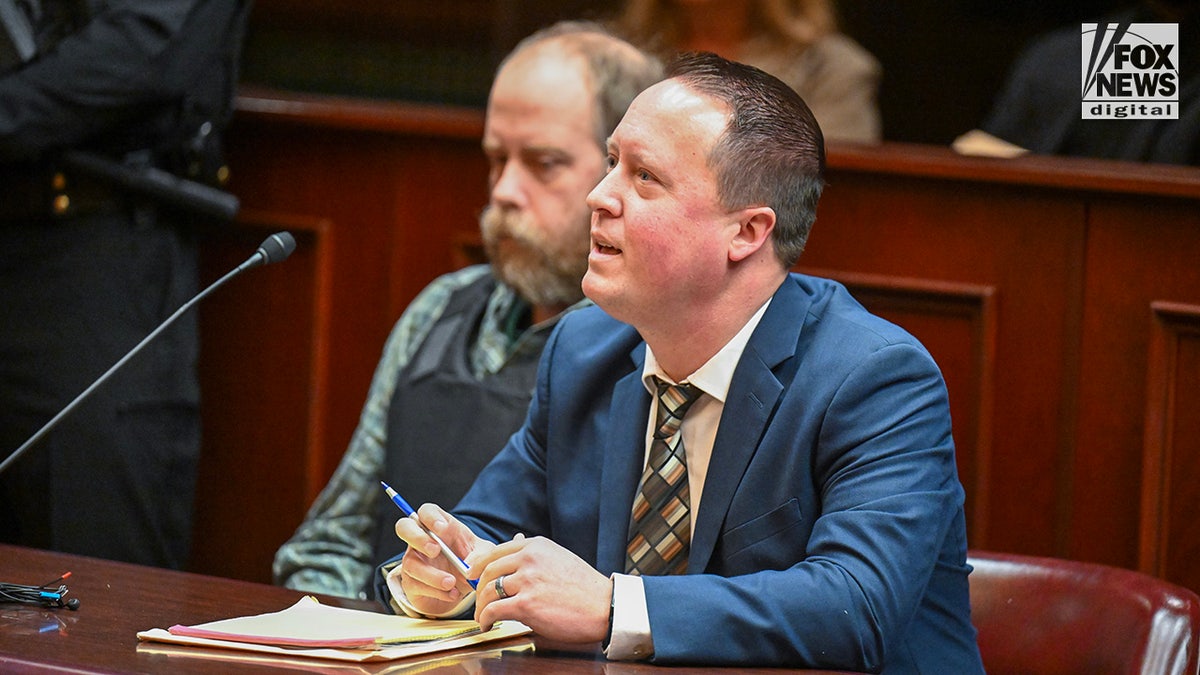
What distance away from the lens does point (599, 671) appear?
1.58 m

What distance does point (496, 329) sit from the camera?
272 cm

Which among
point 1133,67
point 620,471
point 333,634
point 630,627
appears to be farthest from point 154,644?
point 1133,67

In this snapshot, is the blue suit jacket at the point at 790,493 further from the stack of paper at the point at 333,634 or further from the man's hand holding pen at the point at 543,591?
the stack of paper at the point at 333,634

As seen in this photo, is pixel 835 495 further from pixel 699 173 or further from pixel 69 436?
pixel 69 436

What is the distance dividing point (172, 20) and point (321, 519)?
0.94 meters

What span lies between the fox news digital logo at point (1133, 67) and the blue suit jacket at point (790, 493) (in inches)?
22.0

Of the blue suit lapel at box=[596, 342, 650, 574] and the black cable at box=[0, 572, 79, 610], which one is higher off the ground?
the blue suit lapel at box=[596, 342, 650, 574]

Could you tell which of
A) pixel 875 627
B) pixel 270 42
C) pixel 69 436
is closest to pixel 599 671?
pixel 875 627

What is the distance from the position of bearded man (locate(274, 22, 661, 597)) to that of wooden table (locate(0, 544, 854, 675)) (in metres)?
0.71

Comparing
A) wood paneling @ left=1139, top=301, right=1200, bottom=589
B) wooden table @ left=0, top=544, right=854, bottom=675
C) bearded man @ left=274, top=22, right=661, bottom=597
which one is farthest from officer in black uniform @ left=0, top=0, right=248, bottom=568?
wood paneling @ left=1139, top=301, right=1200, bottom=589

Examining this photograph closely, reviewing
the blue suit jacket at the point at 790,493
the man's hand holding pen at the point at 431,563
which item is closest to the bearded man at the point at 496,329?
the blue suit jacket at the point at 790,493

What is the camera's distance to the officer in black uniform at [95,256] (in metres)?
2.79

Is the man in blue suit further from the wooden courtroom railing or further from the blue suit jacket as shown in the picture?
the wooden courtroom railing

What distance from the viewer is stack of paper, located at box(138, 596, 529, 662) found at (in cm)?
158
